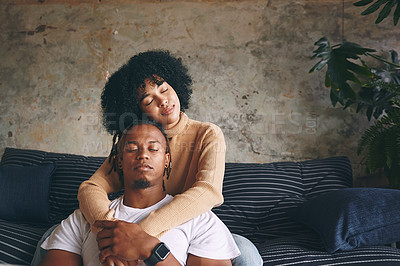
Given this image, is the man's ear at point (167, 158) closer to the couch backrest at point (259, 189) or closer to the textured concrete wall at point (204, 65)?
the couch backrest at point (259, 189)

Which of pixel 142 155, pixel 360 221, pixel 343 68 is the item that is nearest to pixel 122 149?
pixel 142 155

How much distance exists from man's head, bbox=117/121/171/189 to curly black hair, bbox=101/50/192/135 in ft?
0.42

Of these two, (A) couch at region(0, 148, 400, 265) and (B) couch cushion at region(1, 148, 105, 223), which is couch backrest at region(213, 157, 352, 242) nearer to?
(A) couch at region(0, 148, 400, 265)

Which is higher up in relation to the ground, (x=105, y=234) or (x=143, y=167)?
(x=143, y=167)

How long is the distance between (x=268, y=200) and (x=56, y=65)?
2015 mm

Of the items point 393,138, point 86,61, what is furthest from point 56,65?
point 393,138

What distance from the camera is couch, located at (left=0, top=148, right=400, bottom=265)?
1.49 m

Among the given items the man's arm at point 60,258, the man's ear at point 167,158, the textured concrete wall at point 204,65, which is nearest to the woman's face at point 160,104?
the man's ear at point 167,158

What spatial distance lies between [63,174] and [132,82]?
0.87 metres

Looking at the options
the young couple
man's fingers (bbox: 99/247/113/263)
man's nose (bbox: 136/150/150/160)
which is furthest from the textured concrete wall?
man's fingers (bbox: 99/247/113/263)

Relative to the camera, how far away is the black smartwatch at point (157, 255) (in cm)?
110

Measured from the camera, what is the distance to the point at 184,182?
153 centimetres

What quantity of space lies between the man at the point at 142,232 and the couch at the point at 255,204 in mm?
353

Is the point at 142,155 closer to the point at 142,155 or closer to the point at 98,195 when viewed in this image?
the point at 142,155
